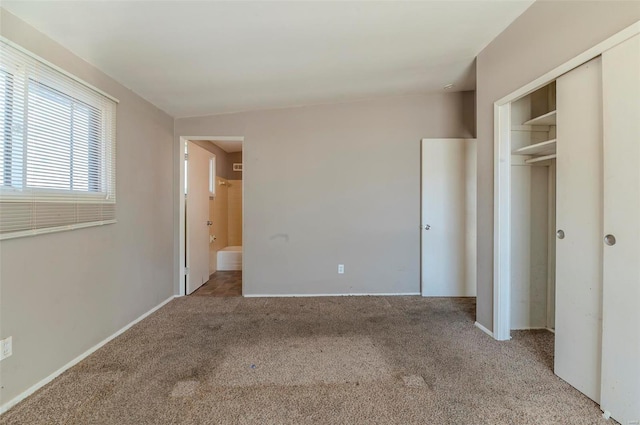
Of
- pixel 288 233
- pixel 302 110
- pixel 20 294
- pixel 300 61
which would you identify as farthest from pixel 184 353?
pixel 302 110

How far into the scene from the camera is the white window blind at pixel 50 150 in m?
1.44

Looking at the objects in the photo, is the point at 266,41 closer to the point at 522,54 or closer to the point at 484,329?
the point at 522,54

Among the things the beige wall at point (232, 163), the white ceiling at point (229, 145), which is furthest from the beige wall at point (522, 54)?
the beige wall at point (232, 163)

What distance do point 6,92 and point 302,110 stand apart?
7.95 ft

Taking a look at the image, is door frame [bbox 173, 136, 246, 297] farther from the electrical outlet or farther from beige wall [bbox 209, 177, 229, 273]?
the electrical outlet

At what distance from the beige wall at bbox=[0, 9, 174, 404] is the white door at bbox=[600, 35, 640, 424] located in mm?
3119

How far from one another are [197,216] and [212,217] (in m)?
0.70

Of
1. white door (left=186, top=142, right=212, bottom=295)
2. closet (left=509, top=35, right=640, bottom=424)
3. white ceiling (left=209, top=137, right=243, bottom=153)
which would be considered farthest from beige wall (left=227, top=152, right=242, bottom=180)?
closet (left=509, top=35, right=640, bottom=424)

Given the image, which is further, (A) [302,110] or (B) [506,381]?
(A) [302,110]

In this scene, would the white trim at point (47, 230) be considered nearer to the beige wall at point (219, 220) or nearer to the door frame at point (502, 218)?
the beige wall at point (219, 220)

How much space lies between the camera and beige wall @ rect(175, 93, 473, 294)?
327cm

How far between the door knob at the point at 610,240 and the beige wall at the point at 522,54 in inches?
32.7

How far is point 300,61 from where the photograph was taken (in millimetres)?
2170

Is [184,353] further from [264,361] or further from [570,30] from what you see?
[570,30]
